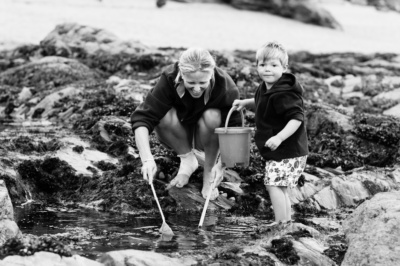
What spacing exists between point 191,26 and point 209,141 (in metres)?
22.6

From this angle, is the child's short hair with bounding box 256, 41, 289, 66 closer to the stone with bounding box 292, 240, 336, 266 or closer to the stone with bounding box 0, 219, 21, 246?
the stone with bounding box 292, 240, 336, 266

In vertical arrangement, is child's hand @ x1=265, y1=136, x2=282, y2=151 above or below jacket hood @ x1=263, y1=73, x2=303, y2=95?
below

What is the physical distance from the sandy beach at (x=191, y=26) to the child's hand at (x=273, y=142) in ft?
57.3

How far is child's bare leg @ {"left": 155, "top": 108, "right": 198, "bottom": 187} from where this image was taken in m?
7.44

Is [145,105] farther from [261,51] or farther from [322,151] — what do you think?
[322,151]

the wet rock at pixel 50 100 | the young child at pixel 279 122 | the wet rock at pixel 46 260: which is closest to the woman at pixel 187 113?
the young child at pixel 279 122

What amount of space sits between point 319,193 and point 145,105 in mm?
2133

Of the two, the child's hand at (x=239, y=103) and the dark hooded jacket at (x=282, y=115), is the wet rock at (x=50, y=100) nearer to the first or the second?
the child's hand at (x=239, y=103)

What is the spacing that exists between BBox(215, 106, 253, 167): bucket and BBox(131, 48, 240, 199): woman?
0.40 m

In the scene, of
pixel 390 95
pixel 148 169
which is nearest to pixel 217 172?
pixel 148 169

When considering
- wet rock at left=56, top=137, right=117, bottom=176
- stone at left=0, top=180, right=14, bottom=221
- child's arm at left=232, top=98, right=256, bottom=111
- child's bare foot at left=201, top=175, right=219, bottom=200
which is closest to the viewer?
stone at left=0, top=180, right=14, bottom=221

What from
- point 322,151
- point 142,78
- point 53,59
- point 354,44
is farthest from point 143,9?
point 322,151

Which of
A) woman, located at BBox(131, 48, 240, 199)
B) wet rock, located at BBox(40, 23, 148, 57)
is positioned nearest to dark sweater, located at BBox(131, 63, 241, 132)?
woman, located at BBox(131, 48, 240, 199)

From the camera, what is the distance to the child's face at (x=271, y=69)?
673 cm
